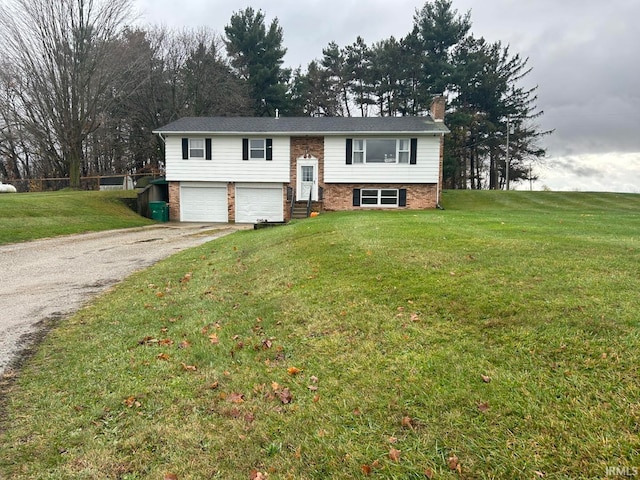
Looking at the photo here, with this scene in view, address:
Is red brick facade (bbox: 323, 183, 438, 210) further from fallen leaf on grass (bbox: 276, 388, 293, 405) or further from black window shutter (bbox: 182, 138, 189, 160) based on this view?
fallen leaf on grass (bbox: 276, 388, 293, 405)

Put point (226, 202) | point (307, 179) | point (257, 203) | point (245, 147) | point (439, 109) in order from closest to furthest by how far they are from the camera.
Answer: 1. point (245, 147)
2. point (307, 179)
3. point (257, 203)
4. point (226, 202)
5. point (439, 109)

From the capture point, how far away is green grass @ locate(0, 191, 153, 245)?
45.5 feet

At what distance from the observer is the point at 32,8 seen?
2431 cm

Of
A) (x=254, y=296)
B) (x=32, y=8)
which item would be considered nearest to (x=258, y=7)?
(x=32, y=8)

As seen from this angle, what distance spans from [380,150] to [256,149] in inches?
268

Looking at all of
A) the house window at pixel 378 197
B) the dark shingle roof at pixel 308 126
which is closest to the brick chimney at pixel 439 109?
the dark shingle roof at pixel 308 126

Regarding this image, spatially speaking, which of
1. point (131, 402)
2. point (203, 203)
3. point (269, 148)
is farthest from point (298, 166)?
point (131, 402)

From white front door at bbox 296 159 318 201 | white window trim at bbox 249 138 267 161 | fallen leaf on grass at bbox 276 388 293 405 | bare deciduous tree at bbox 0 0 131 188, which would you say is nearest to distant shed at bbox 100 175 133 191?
bare deciduous tree at bbox 0 0 131 188

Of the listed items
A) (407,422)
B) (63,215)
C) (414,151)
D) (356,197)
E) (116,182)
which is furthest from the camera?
(116,182)

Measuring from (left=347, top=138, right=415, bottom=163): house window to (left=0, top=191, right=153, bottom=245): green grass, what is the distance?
11.5 m

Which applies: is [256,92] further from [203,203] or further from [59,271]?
[59,271]

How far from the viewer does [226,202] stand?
22766 millimetres

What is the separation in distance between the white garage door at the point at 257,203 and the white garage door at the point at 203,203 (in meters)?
0.87

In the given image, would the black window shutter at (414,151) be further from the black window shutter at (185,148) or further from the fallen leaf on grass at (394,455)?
the fallen leaf on grass at (394,455)
